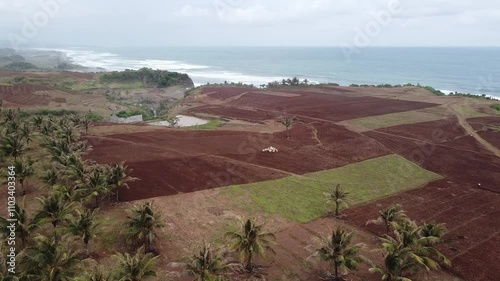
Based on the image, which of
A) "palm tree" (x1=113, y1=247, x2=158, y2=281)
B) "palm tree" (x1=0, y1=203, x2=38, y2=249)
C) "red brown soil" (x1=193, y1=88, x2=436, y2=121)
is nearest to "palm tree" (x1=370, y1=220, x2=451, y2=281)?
"palm tree" (x1=113, y1=247, x2=158, y2=281)

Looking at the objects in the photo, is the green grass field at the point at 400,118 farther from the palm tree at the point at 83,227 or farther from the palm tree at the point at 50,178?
the palm tree at the point at 83,227

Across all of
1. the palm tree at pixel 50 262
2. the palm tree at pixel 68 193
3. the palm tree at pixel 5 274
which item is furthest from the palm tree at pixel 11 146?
the palm tree at pixel 5 274

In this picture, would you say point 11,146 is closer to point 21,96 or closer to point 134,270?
point 134,270

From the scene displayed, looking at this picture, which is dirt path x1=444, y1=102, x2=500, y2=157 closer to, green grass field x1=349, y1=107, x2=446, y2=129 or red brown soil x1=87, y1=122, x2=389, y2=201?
green grass field x1=349, y1=107, x2=446, y2=129

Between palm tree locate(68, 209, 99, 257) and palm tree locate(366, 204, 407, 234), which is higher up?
palm tree locate(366, 204, 407, 234)

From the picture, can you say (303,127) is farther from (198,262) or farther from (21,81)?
(21,81)

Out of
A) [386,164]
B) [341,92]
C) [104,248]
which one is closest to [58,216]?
[104,248]

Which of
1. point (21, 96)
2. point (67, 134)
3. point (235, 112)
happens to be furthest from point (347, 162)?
point (21, 96)
